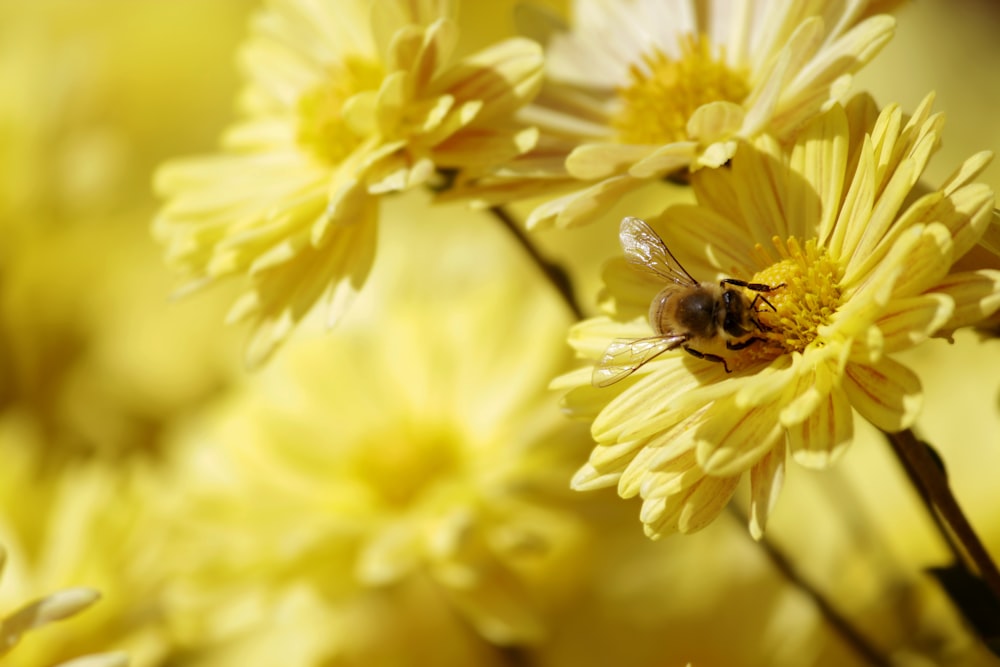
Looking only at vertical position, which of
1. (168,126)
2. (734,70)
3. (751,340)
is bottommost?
(751,340)

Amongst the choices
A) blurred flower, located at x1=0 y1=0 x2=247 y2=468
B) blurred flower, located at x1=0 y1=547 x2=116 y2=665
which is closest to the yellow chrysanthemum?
blurred flower, located at x1=0 y1=547 x2=116 y2=665

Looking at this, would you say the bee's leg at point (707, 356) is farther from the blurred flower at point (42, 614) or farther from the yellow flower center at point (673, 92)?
the blurred flower at point (42, 614)

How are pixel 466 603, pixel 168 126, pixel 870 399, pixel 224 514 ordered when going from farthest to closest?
pixel 168 126 → pixel 224 514 → pixel 466 603 → pixel 870 399

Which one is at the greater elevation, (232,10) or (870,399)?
(232,10)

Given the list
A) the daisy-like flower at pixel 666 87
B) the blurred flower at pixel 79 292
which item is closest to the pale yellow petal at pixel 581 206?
the daisy-like flower at pixel 666 87

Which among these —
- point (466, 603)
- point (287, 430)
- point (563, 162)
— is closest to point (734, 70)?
point (563, 162)

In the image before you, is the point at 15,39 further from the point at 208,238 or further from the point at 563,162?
the point at 563,162

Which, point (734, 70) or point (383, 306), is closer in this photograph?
point (734, 70)
